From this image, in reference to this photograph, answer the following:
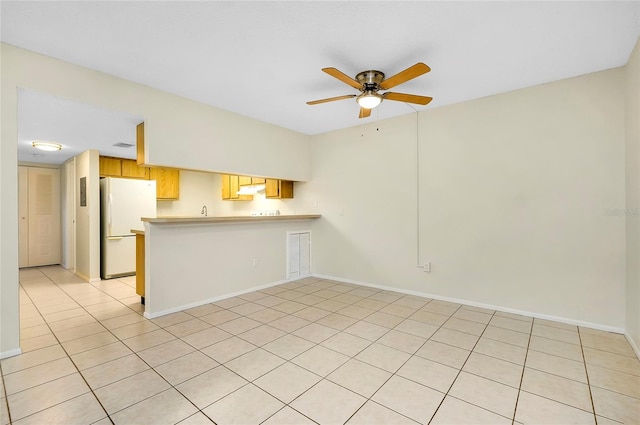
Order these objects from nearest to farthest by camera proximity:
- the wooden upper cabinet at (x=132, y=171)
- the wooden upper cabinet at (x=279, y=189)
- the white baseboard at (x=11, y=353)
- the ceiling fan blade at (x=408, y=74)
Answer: the ceiling fan blade at (x=408, y=74) → the white baseboard at (x=11, y=353) → the wooden upper cabinet at (x=279, y=189) → the wooden upper cabinet at (x=132, y=171)

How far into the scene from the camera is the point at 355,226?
4637 mm

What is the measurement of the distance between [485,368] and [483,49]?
2.49m

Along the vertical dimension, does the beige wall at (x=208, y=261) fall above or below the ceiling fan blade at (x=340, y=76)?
below

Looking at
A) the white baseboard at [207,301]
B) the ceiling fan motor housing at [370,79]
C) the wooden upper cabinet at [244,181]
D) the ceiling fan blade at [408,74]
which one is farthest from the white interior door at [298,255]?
the ceiling fan blade at [408,74]

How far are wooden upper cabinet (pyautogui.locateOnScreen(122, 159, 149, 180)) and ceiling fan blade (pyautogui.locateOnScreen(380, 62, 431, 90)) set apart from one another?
5111mm

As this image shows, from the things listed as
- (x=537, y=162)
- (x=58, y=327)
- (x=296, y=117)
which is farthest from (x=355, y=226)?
(x=58, y=327)

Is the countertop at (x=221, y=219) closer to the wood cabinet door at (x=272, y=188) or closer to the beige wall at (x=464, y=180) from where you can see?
the beige wall at (x=464, y=180)

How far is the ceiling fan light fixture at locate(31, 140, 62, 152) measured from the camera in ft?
14.6

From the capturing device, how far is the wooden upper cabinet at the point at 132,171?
561cm

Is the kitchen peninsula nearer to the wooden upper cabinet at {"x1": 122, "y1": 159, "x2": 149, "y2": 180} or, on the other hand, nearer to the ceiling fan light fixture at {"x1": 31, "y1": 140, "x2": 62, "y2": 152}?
the ceiling fan light fixture at {"x1": 31, "y1": 140, "x2": 62, "y2": 152}

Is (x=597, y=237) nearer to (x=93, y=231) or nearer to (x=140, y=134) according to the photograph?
(x=140, y=134)

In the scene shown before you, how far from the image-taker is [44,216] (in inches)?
244

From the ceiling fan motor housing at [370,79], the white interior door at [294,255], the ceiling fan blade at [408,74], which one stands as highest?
the ceiling fan motor housing at [370,79]

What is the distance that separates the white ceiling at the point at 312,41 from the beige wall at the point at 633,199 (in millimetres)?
272
